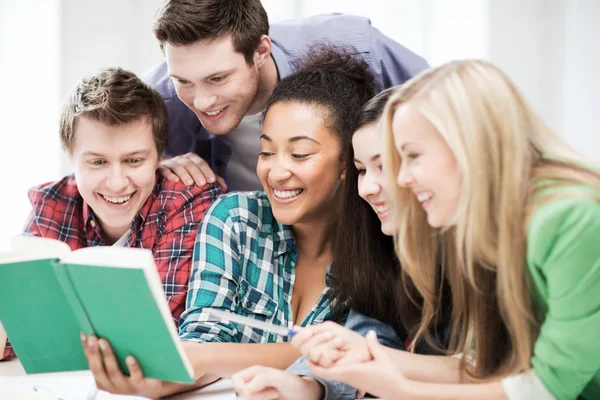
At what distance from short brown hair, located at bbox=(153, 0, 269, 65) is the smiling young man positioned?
0.16 m

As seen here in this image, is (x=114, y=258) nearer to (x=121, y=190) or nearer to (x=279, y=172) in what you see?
(x=279, y=172)

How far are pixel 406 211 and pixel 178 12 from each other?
808 mm

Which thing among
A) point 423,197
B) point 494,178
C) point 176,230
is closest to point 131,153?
point 176,230

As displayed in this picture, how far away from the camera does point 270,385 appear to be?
1.19m

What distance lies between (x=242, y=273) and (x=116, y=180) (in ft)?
1.23

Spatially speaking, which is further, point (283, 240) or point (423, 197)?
point (283, 240)

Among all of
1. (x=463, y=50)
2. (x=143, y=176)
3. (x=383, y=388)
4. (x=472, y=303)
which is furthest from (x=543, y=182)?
(x=463, y=50)

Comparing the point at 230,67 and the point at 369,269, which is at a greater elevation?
the point at 230,67

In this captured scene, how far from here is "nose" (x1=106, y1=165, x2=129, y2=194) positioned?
168 centimetres

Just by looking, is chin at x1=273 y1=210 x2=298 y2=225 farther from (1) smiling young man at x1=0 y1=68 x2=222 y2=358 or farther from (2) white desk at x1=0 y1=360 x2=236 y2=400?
(2) white desk at x1=0 y1=360 x2=236 y2=400

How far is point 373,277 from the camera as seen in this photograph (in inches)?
58.8

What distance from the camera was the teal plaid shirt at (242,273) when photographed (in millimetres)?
1495

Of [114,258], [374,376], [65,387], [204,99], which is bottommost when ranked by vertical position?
[65,387]

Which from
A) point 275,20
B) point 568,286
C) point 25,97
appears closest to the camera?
point 568,286
